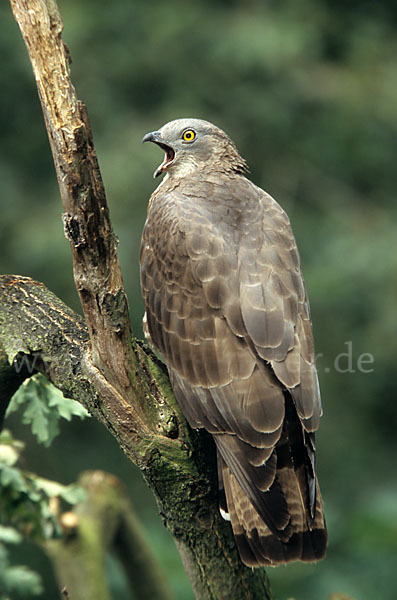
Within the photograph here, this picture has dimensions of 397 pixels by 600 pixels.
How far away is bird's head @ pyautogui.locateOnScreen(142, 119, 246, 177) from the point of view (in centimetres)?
373

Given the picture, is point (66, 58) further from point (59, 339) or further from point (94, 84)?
point (94, 84)

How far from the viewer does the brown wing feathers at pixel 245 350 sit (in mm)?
2652

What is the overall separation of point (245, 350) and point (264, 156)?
4.90 metres

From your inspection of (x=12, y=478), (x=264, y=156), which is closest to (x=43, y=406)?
(x=12, y=478)

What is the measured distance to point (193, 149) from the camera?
12.3 ft

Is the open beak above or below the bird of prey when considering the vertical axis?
above

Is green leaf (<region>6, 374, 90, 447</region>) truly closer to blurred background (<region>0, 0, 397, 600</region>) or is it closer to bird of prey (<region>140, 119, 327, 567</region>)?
bird of prey (<region>140, 119, 327, 567</region>)

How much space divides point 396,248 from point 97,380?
4.99 meters

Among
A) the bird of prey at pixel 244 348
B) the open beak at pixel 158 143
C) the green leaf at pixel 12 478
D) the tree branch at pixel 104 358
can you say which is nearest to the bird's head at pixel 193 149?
the open beak at pixel 158 143

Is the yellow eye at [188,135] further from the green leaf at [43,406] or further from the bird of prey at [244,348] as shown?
the green leaf at [43,406]

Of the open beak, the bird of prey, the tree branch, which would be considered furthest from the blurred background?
the tree branch

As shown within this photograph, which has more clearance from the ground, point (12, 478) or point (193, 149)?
point (193, 149)

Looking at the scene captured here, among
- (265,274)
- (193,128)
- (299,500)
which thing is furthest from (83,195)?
(193,128)

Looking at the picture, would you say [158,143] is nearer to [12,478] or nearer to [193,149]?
[193,149]
